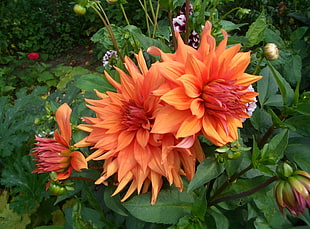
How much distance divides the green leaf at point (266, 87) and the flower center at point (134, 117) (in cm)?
36

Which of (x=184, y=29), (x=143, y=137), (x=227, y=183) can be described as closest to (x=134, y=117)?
(x=143, y=137)

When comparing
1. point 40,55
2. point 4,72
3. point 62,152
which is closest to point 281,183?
point 62,152

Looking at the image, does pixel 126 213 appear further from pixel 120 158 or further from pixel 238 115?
pixel 238 115

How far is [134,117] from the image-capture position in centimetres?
56

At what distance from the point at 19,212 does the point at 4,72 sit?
186 cm

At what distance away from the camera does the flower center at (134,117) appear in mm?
557

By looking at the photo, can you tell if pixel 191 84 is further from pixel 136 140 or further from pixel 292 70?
pixel 292 70

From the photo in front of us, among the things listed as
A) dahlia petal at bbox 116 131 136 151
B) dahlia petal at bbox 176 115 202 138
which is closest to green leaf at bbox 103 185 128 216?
dahlia petal at bbox 116 131 136 151

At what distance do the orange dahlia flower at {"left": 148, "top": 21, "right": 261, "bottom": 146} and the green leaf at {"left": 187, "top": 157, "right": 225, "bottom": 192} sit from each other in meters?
0.08

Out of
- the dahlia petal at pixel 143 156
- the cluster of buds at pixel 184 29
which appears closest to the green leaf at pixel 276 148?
the dahlia petal at pixel 143 156

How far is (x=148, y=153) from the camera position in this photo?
0.55 m

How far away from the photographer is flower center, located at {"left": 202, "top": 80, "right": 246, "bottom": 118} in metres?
0.51

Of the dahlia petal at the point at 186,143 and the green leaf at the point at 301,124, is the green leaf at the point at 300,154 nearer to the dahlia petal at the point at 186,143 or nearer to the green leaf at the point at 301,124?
the green leaf at the point at 301,124

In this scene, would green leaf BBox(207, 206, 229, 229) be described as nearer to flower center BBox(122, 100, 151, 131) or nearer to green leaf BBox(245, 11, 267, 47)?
flower center BBox(122, 100, 151, 131)
